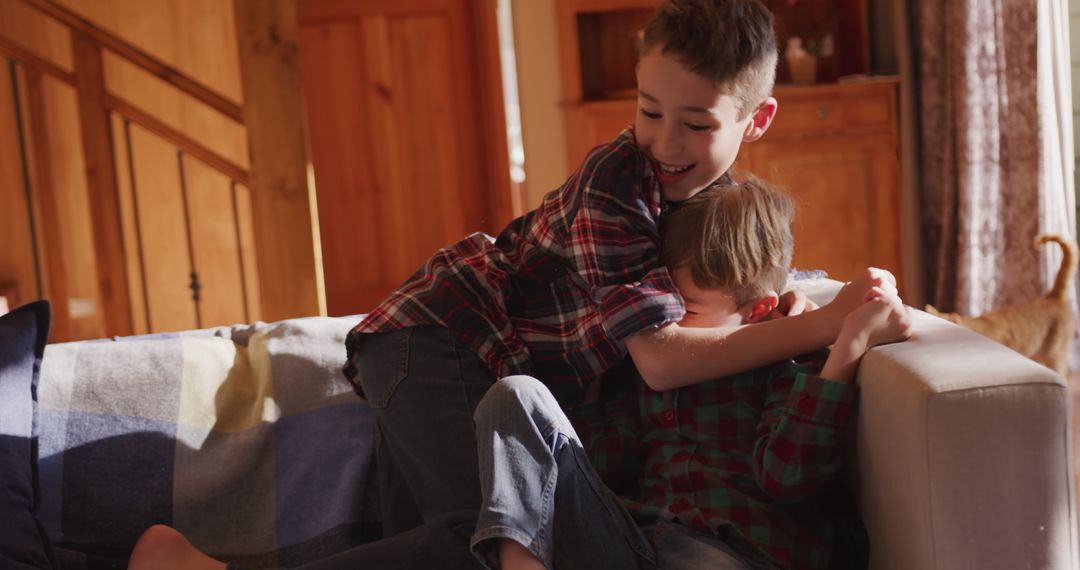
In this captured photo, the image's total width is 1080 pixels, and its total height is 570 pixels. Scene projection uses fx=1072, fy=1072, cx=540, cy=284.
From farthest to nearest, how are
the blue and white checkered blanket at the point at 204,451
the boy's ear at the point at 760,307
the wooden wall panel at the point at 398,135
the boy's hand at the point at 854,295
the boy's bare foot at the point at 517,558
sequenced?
the wooden wall panel at the point at 398,135, the blue and white checkered blanket at the point at 204,451, the boy's ear at the point at 760,307, the boy's hand at the point at 854,295, the boy's bare foot at the point at 517,558

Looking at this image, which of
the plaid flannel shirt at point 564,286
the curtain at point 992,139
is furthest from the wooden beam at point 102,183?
the curtain at point 992,139

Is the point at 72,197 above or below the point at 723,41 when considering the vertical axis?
below

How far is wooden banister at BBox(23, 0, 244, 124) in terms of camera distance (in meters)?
3.32

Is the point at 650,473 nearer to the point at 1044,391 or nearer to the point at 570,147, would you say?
the point at 1044,391

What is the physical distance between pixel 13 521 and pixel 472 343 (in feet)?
2.19

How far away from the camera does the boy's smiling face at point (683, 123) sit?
1405 mm

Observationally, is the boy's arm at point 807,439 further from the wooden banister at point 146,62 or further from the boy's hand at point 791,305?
the wooden banister at point 146,62

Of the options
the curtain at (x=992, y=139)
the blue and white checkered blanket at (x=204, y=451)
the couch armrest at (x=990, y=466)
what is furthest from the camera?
the curtain at (x=992, y=139)

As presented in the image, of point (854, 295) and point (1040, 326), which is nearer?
point (854, 295)

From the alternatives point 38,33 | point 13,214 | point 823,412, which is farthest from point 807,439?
point 38,33

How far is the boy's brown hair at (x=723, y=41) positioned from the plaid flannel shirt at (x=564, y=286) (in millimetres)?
149

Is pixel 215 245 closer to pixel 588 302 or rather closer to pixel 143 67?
pixel 143 67

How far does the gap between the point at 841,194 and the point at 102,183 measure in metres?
2.70

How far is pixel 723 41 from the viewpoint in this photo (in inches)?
55.1
